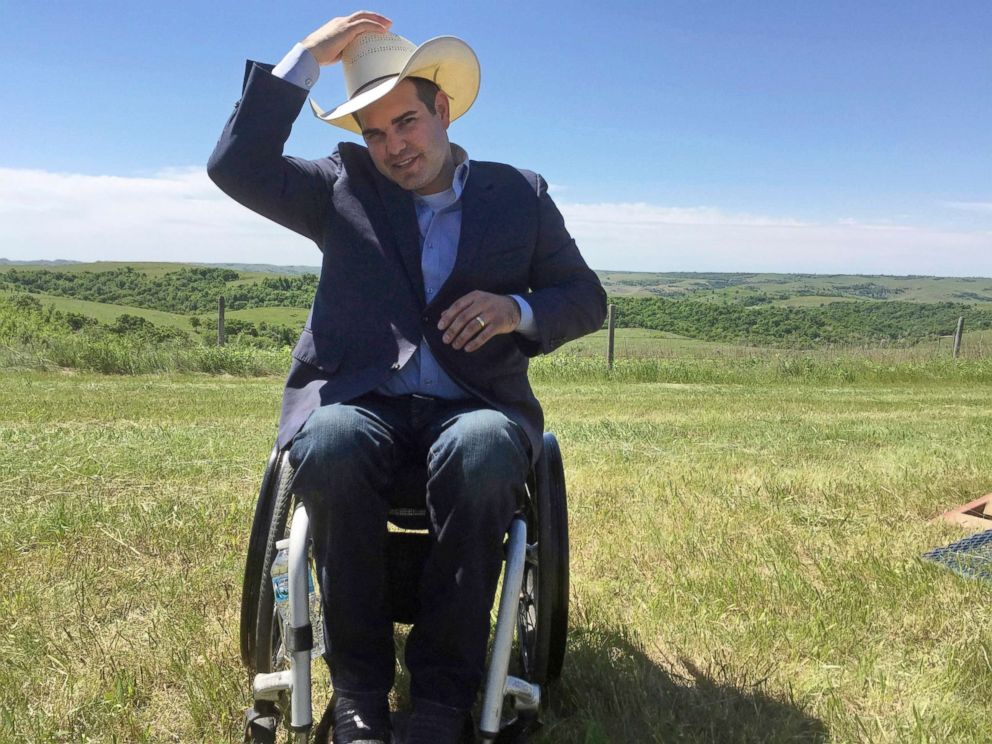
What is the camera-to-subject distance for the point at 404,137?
2270mm

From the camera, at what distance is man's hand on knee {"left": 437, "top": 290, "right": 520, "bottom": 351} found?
6.92ft

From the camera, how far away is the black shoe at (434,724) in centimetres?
188

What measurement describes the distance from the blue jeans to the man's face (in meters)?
0.69

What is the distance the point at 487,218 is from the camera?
92.7 inches

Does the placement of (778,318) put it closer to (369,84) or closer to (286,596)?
(369,84)

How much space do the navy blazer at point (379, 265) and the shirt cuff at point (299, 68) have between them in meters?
0.03

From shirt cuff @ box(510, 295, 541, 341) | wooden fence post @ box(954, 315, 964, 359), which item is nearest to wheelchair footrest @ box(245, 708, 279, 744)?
shirt cuff @ box(510, 295, 541, 341)

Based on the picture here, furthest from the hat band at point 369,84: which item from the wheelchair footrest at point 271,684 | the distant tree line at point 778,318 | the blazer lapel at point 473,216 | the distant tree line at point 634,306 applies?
the distant tree line at point 778,318

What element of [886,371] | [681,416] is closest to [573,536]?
[681,416]

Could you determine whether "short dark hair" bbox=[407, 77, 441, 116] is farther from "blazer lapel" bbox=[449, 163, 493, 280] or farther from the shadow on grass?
the shadow on grass

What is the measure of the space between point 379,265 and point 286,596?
2.83ft

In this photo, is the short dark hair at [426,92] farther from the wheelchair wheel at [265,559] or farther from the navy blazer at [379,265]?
the wheelchair wheel at [265,559]

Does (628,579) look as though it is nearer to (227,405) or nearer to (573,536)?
(573,536)

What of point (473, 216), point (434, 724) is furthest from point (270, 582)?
point (473, 216)
